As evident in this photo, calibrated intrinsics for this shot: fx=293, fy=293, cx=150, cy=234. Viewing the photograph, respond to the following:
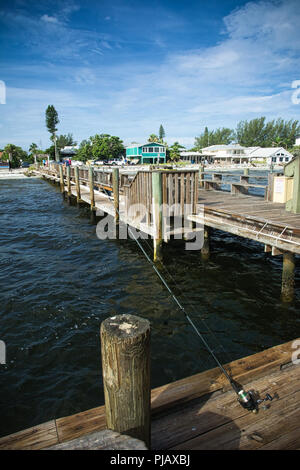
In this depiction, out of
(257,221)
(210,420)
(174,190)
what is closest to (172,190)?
(174,190)

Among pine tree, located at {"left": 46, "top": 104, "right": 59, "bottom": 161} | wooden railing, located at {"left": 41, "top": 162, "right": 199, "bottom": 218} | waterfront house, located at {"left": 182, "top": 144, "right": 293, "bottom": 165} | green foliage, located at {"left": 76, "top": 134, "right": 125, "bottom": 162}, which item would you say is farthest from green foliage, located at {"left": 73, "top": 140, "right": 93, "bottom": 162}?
wooden railing, located at {"left": 41, "top": 162, "right": 199, "bottom": 218}

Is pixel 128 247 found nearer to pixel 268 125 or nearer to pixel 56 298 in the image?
pixel 56 298

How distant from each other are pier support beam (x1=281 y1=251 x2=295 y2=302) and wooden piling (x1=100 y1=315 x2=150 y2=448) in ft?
17.8

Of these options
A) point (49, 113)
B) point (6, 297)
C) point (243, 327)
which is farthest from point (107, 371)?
point (49, 113)

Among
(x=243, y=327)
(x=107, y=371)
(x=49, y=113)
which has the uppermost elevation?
(x=49, y=113)

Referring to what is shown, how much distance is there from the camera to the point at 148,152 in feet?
266

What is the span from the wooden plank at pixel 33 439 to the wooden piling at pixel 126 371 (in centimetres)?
79

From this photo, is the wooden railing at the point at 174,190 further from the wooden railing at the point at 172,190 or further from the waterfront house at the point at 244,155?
the waterfront house at the point at 244,155

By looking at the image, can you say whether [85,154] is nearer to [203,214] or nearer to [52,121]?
[52,121]

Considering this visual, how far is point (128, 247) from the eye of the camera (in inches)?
469

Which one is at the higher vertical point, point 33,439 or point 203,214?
point 203,214

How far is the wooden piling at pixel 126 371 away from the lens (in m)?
1.96

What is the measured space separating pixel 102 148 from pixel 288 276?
84.2 metres
